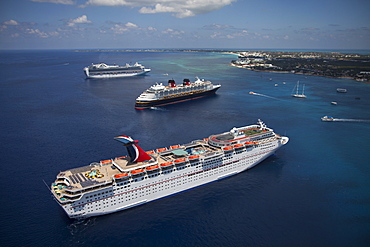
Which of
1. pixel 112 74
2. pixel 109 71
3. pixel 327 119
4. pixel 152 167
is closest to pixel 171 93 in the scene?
pixel 327 119

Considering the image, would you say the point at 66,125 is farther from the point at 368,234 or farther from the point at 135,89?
the point at 368,234

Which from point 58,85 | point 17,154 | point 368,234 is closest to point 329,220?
point 368,234

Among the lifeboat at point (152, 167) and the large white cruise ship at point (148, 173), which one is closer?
the large white cruise ship at point (148, 173)

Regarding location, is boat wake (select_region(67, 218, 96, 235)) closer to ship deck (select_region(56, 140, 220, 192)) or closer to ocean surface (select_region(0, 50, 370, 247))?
ocean surface (select_region(0, 50, 370, 247))

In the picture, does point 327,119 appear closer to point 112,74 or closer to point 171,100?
point 171,100

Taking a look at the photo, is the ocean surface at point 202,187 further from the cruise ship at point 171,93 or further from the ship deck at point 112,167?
the ship deck at point 112,167

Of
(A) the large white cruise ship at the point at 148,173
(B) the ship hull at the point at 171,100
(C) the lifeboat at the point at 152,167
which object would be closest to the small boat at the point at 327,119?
(A) the large white cruise ship at the point at 148,173
